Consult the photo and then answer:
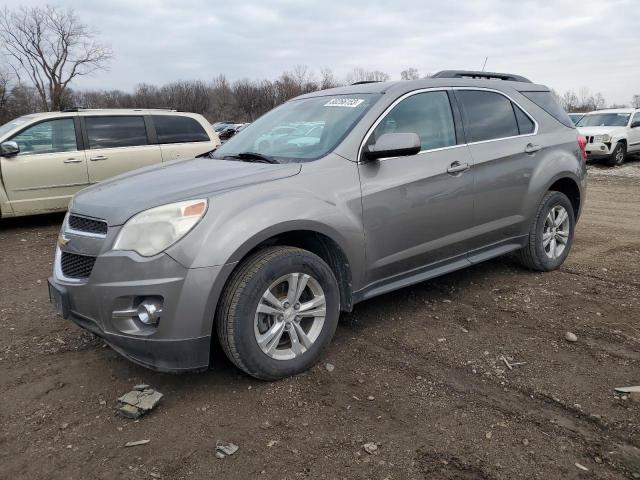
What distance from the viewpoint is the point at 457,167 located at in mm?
3896

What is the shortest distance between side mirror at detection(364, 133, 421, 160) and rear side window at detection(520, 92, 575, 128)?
1987mm

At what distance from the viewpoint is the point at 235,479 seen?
2281mm

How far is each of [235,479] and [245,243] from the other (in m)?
1.17

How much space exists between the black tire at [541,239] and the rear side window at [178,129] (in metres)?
5.97

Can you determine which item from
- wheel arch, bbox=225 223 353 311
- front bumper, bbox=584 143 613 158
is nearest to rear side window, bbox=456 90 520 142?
wheel arch, bbox=225 223 353 311

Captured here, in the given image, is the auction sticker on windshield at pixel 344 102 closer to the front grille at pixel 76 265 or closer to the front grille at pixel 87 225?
the front grille at pixel 87 225

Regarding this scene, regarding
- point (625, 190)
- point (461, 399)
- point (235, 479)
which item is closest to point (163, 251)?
point (235, 479)

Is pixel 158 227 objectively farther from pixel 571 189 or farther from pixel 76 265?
pixel 571 189

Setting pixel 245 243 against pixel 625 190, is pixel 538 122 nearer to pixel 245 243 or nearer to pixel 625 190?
pixel 245 243

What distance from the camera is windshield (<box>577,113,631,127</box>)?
16.2 meters

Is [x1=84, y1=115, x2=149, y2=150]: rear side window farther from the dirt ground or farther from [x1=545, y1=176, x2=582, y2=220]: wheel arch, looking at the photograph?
[x1=545, y1=176, x2=582, y2=220]: wheel arch

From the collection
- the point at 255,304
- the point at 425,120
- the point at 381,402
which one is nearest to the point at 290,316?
the point at 255,304

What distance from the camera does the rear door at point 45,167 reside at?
7.36 metres

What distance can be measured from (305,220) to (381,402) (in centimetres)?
112
